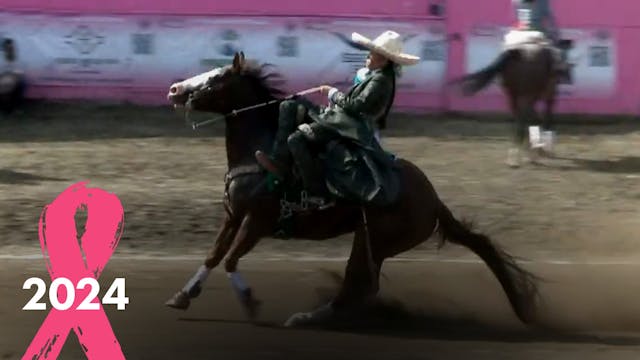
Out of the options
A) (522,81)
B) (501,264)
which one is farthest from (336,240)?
(522,81)

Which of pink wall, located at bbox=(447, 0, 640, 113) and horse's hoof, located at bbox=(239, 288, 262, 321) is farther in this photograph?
pink wall, located at bbox=(447, 0, 640, 113)

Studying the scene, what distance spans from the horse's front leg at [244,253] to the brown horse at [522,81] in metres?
6.68

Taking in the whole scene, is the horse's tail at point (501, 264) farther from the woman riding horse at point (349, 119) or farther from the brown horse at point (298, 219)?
the woman riding horse at point (349, 119)

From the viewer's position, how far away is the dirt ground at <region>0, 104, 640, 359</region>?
7102mm

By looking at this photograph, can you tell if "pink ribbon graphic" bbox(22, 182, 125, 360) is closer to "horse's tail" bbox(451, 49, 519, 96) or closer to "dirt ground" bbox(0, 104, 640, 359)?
"dirt ground" bbox(0, 104, 640, 359)

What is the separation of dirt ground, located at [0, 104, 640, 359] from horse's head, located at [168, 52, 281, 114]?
147 cm

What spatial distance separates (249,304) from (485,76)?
6.78 m

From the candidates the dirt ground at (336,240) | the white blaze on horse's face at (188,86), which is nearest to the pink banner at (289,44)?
the dirt ground at (336,240)

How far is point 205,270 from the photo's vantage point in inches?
301

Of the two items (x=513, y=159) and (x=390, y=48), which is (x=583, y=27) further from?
(x=390, y=48)

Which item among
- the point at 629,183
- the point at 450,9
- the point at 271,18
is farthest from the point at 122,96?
the point at 629,183

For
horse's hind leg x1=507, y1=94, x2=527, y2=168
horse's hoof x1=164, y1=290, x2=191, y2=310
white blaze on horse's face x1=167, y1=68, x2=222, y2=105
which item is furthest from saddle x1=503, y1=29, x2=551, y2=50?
horse's hoof x1=164, y1=290, x2=191, y2=310

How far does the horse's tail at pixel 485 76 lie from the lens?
13.5 m

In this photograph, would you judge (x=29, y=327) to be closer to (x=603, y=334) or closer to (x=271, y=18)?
(x=603, y=334)
